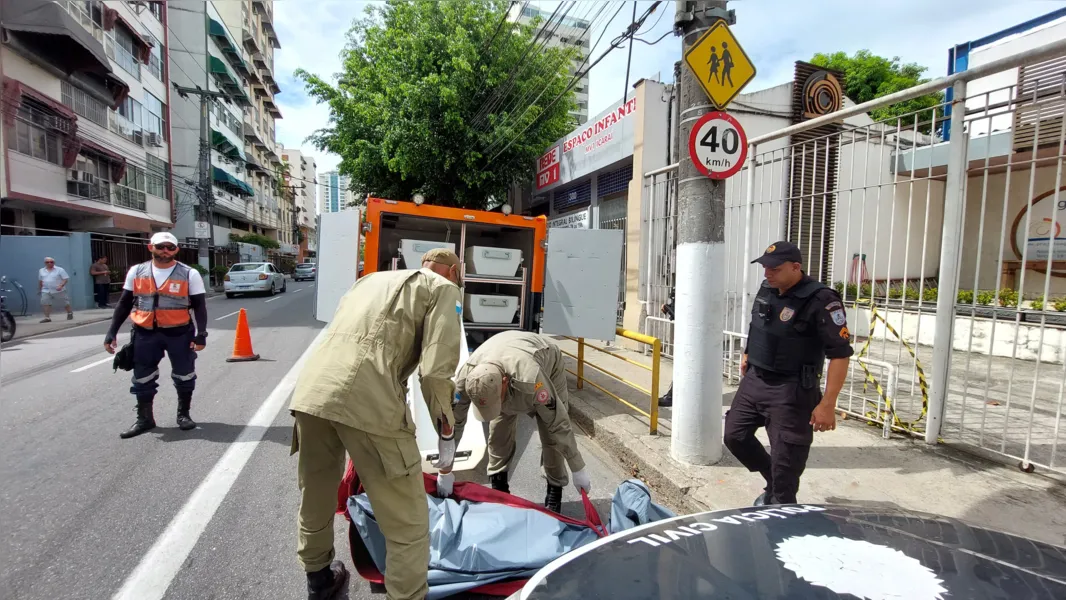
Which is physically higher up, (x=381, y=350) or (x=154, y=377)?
(x=381, y=350)

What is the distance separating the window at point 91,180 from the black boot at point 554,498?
21.3 metres

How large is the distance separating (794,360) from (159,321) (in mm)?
4849

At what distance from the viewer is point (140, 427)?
434 cm

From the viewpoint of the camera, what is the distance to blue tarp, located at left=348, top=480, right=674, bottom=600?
2242 mm

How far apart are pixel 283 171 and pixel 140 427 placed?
61879mm

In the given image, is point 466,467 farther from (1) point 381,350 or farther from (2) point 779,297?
(2) point 779,297

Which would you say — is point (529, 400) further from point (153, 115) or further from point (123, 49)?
point (153, 115)

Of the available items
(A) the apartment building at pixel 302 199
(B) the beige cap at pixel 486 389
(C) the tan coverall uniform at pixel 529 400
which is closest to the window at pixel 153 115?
(C) the tan coverall uniform at pixel 529 400

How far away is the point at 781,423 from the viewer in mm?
2793

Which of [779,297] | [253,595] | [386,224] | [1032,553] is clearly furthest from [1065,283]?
[253,595]

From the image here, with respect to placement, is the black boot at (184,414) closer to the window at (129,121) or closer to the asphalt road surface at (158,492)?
the asphalt road surface at (158,492)

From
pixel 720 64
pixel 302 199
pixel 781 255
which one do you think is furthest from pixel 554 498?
pixel 302 199

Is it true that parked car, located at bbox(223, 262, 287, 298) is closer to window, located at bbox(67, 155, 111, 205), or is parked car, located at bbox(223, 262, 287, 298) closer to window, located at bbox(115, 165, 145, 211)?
window, located at bbox(67, 155, 111, 205)

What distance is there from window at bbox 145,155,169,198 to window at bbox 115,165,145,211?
642mm
